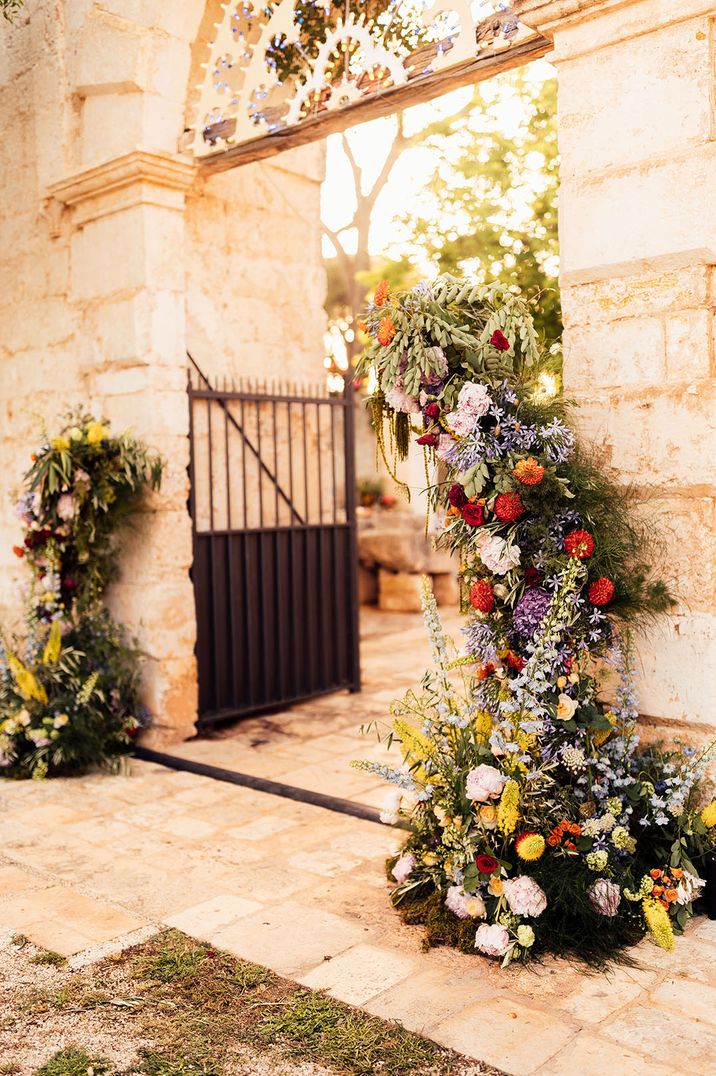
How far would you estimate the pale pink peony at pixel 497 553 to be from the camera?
2.72 metres

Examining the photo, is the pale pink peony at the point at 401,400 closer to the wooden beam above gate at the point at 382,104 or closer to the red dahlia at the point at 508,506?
the red dahlia at the point at 508,506

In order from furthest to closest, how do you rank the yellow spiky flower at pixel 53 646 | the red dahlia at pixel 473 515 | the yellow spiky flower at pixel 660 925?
1. the yellow spiky flower at pixel 53 646
2. the red dahlia at pixel 473 515
3. the yellow spiky flower at pixel 660 925

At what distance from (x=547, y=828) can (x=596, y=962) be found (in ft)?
1.18

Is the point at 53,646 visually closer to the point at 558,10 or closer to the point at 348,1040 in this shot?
the point at 348,1040

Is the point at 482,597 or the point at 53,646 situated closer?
the point at 482,597

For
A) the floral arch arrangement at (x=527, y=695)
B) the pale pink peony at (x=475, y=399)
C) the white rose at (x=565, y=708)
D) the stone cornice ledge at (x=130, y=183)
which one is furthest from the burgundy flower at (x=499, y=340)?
the stone cornice ledge at (x=130, y=183)

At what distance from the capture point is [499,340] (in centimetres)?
274

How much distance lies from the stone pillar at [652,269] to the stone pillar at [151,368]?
231 cm

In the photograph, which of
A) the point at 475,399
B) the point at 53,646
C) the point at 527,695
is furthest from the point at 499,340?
the point at 53,646

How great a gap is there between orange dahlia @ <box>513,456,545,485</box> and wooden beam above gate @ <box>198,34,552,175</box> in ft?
5.46

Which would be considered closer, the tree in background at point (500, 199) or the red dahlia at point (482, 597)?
the red dahlia at point (482, 597)

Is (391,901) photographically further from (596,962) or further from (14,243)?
(14,243)

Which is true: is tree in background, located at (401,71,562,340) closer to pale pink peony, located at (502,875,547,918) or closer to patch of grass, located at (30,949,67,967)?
pale pink peony, located at (502,875,547,918)

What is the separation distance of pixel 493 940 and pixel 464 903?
14cm
